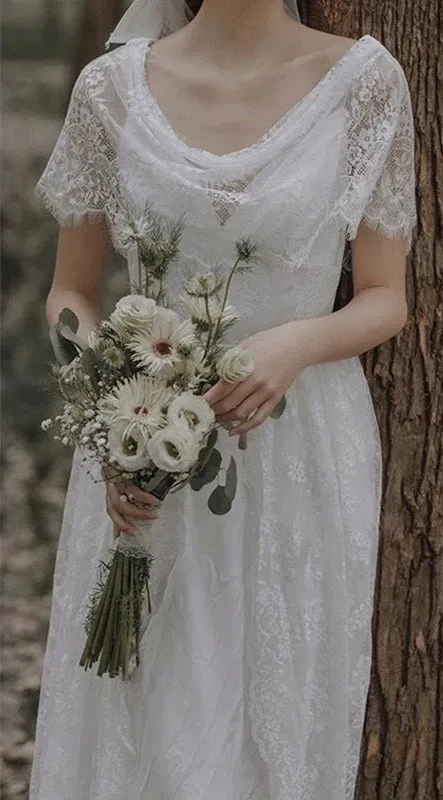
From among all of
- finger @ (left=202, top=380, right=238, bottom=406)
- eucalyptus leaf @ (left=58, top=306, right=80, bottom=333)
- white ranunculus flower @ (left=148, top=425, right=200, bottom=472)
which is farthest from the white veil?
white ranunculus flower @ (left=148, top=425, right=200, bottom=472)

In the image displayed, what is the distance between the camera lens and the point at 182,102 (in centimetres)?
252

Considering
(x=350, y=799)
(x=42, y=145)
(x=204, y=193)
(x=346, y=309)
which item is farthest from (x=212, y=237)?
(x=42, y=145)

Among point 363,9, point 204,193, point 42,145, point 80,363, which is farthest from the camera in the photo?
point 42,145

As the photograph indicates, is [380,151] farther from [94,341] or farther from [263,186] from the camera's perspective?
[94,341]

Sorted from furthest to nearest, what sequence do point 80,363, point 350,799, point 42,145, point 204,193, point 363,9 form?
point 42,145 < point 363,9 < point 350,799 < point 204,193 < point 80,363

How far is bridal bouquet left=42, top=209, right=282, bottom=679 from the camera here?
6.75 feet

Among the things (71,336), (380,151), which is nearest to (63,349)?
(71,336)

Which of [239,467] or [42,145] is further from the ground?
[42,145]

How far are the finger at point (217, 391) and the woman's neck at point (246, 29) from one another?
714 mm

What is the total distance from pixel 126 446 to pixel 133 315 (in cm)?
21

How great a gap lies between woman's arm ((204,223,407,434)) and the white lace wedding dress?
5 cm

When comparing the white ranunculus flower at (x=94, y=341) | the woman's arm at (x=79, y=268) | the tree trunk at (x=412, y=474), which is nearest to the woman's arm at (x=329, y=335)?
the white ranunculus flower at (x=94, y=341)

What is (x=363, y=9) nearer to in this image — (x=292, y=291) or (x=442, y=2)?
(x=442, y=2)

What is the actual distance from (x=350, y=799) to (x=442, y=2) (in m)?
1.68
